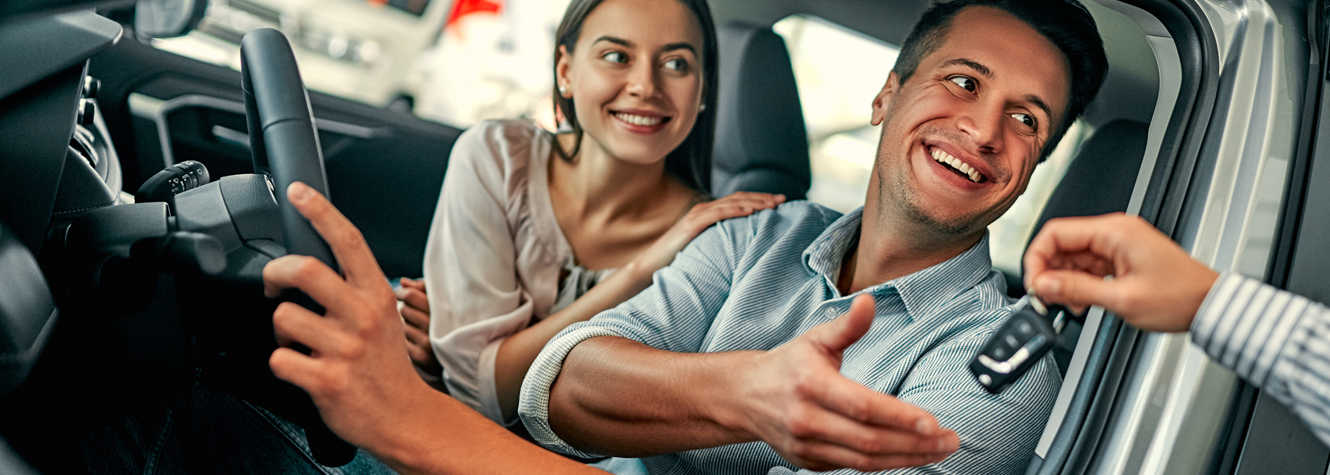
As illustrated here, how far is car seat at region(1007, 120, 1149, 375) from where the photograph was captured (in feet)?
3.27

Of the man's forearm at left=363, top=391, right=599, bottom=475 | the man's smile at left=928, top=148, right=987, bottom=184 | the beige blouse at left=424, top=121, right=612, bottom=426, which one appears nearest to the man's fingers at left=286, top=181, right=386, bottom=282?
the man's forearm at left=363, top=391, right=599, bottom=475

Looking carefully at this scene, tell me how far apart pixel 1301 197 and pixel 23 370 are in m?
1.17

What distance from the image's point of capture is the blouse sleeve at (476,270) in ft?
4.26

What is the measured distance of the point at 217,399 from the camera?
0.94m

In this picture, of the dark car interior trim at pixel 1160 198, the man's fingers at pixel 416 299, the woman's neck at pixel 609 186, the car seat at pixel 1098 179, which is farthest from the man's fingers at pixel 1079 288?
the man's fingers at pixel 416 299

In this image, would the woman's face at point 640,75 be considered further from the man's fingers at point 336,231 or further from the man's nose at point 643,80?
the man's fingers at point 336,231

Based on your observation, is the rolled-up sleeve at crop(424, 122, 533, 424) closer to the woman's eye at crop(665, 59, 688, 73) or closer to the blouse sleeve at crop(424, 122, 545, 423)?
the blouse sleeve at crop(424, 122, 545, 423)

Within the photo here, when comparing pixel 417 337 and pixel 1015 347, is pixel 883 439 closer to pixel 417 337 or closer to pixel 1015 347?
pixel 1015 347

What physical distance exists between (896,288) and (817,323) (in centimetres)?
13

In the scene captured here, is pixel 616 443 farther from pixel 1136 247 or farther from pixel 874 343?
pixel 1136 247

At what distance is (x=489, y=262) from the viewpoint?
52.6 inches

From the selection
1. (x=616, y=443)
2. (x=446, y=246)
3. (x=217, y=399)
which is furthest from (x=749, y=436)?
(x=446, y=246)

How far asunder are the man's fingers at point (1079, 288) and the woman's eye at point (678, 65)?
840 mm

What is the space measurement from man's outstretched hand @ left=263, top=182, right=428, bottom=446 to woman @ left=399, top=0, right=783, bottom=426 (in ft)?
1.80
